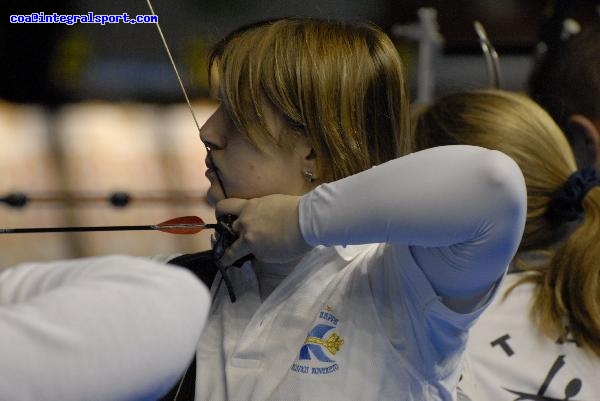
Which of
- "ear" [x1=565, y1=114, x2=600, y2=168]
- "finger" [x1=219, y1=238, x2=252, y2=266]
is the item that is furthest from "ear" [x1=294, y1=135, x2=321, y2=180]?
"ear" [x1=565, y1=114, x2=600, y2=168]

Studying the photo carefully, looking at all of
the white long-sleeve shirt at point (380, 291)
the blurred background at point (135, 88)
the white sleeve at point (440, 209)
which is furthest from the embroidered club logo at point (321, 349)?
the blurred background at point (135, 88)

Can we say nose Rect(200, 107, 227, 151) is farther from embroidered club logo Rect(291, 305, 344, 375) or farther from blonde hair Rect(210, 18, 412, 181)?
embroidered club logo Rect(291, 305, 344, 375)


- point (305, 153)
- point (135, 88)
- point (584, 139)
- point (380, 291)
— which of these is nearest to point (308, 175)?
point (305, 153)

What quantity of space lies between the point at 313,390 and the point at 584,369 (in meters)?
0.47

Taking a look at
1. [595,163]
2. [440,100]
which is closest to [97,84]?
[440,100]

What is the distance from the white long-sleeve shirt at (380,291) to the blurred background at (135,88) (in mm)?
203

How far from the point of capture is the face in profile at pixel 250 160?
848mm

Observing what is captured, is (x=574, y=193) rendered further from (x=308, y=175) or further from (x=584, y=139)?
(x=308, y=175)

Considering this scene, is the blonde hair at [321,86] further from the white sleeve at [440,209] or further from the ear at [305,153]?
the white sleeve at [440,209]

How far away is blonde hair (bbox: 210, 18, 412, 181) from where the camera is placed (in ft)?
2.78

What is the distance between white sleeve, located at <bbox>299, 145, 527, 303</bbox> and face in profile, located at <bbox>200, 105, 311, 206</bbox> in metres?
0.10

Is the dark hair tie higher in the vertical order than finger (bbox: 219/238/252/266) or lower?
lower

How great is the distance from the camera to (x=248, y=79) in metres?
0.85

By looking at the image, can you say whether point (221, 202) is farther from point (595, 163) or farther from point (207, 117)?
point (595, 163)
